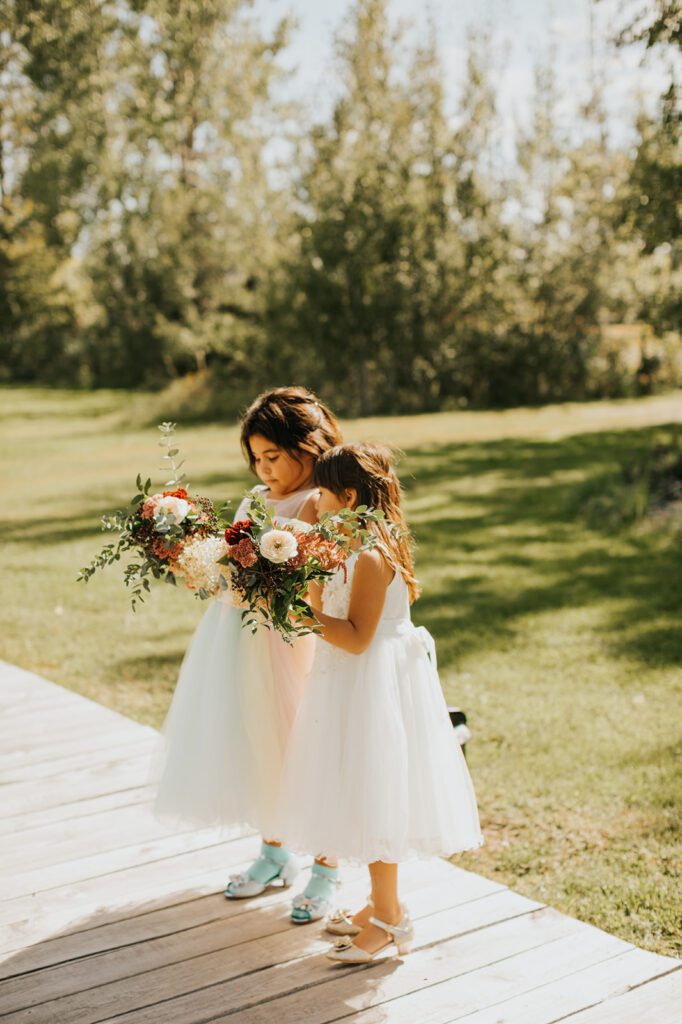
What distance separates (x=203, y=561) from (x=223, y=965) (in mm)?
1193

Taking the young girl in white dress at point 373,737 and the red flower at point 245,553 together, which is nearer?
the red flower at point 245,553

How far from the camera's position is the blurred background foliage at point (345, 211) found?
2089 centimetres

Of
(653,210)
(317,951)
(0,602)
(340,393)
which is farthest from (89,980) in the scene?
(340,393)

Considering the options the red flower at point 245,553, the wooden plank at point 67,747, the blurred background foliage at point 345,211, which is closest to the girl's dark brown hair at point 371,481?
the red flower at point 245,553

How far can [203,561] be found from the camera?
280cm

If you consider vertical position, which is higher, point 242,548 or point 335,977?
point 242,548

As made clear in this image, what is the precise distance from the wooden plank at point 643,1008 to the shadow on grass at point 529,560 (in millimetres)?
Result: 3760

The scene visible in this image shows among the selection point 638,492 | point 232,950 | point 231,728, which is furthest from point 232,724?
point 638,492

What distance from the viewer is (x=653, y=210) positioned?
10703 mm

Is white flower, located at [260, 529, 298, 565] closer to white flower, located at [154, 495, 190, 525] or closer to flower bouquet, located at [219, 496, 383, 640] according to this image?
flower bouquet, located at [219, 496, 383, 640]

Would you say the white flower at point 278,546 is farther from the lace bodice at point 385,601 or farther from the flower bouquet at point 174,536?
the lace bodice at point 385,601

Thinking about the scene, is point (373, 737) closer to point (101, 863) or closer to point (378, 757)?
point (378, 757)

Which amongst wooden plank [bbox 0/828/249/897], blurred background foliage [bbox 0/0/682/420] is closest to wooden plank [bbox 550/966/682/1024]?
wooden plank [bbox 0/828/249/897]

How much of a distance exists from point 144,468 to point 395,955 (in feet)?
41.5
